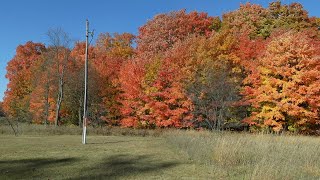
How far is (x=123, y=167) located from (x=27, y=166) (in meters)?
3.06

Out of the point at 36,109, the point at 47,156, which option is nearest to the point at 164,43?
the point at 36,109

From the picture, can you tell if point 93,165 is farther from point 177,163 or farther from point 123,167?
point 177,163

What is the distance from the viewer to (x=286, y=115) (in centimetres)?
3441

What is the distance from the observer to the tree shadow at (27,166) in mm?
10988

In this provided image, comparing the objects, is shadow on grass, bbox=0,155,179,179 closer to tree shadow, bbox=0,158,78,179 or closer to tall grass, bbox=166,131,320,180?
tree shadow, bbox=0,158,78,179

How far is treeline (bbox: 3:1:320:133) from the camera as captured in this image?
1341 inches

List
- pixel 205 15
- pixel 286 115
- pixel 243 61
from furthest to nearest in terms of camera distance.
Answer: pixel 205 15
pixel 243 61
pixel 286 115

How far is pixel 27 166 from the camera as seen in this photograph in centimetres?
1242

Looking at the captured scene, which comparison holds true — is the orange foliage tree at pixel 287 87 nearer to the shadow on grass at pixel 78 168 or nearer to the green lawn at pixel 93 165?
the green lawn at pixel 93 165

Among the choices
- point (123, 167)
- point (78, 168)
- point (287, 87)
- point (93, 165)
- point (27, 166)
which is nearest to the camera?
point (78, 168)

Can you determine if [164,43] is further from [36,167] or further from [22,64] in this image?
[36,167]

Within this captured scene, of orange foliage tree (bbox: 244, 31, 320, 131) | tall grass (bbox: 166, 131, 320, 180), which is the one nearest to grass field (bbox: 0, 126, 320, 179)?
tall grass (bbox: 166, 131, 320, 180)

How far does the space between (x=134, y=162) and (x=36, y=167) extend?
3.47m

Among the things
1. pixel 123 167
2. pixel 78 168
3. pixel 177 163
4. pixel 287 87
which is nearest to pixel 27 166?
pixel 78 168
